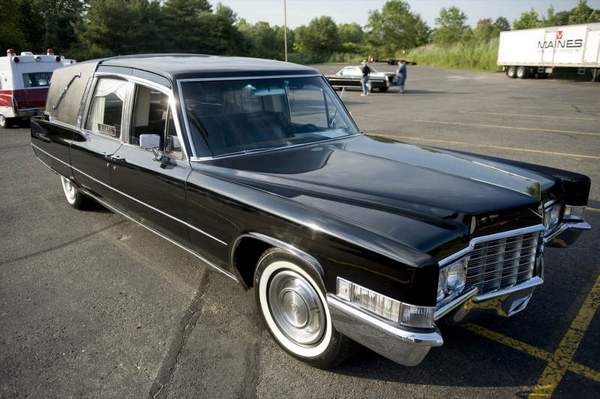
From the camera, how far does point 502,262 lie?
8.45 ft

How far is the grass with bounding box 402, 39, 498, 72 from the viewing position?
1686 inches

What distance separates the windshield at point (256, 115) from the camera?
3.40m

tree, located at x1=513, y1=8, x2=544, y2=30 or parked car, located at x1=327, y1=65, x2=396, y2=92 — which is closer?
parked car, located at x1=327, y1=65, x2=396, y2=92

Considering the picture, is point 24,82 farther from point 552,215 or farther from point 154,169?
point 552,215

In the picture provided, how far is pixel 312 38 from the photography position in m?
102

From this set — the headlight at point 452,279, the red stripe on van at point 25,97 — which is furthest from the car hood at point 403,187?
the red stripe on van at point 25,97

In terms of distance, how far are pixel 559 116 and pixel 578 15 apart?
309ft

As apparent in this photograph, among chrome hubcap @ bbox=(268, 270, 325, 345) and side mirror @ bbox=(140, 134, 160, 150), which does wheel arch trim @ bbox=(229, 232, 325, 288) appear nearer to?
chrome hubcap @ bbox=(268, 270, 325, 345)

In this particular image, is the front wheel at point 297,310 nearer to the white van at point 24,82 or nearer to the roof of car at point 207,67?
the roof of car at point 207,67

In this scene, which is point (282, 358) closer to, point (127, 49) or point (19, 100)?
point (19, 100)

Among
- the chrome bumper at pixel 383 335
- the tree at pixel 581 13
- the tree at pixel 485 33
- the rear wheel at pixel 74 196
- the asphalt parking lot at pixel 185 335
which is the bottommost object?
the asphalt parking lot at pixel 185 335

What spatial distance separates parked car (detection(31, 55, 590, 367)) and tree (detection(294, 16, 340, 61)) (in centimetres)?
10188

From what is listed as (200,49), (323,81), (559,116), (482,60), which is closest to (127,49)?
(200,49)

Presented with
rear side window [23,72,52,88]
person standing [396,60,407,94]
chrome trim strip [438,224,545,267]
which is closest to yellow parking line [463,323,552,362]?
chrome trim strip [438,224,545,267]
